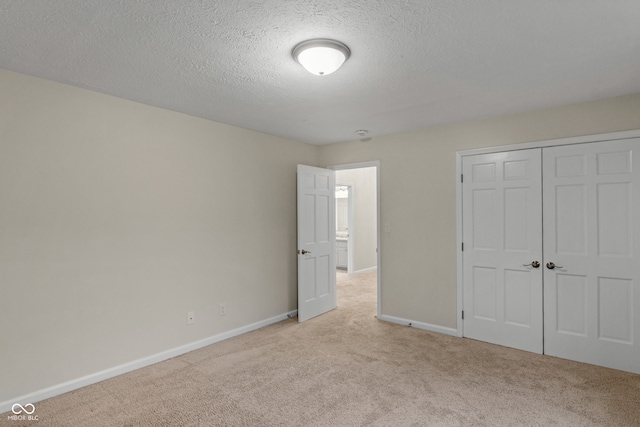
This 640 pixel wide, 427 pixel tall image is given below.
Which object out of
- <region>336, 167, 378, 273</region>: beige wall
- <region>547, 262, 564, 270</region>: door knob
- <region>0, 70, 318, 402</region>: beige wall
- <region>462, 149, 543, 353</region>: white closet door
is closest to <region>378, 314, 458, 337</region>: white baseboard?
<region>462, 149, 543, 353</region>: white closet door

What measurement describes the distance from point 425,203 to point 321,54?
256 cm

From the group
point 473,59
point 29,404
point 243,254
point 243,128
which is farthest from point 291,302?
point 473,59

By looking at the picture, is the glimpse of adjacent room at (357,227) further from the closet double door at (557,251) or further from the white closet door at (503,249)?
the closet double door at (557,251)

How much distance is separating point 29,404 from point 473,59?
3.95 m

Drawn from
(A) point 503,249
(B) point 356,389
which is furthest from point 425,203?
(B) point 356,389

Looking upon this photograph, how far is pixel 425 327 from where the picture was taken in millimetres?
4199

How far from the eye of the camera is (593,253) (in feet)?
10.6

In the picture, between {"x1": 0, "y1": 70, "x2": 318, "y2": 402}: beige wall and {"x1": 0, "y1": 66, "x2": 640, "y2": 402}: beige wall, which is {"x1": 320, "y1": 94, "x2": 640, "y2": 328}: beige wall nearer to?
{"x1": 0, "y1": 66, "x2": 640, "y2": 402}: beige wall

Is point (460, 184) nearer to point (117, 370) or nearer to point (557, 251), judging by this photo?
point (557, 251)

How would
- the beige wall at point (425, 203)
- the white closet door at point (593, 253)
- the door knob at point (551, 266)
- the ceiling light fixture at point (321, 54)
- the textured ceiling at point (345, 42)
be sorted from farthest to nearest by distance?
the beige wall at point (425, 203) → the door knob at point (551, 266) → the white closet door at point (593, 253) → the ceiling light fixture at point (321, 54) → the textured ceiling at point (345, 42)

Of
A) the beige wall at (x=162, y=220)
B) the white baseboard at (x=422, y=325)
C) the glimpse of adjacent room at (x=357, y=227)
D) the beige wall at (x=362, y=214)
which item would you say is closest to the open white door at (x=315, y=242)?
the beige wall at (x=162, y=220)

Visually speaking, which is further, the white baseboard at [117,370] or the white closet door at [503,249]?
the white closet door at [503,249]

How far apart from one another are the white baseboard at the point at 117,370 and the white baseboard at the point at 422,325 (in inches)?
62.8

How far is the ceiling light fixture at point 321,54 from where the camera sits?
210cm
